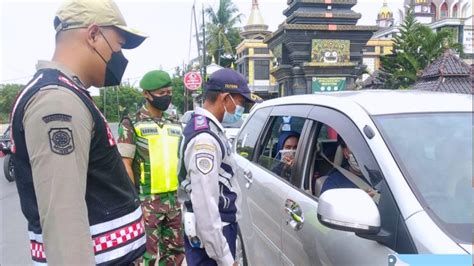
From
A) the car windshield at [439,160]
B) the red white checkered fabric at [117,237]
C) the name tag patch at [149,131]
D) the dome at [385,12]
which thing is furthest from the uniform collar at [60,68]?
the dome at [385,12]

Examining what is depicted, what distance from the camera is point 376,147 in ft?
6.31

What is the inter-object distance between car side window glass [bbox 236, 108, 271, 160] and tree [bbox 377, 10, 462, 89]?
2490 centimetres

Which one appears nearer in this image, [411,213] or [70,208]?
[70,208]

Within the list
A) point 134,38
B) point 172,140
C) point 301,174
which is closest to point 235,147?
point 172,140

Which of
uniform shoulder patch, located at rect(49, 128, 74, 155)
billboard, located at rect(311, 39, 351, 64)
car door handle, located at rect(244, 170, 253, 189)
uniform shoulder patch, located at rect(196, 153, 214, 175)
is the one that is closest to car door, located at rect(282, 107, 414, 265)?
uniform shoulder patch, located at rect(196, 153, 214, 175)

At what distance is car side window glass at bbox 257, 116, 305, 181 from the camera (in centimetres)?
298

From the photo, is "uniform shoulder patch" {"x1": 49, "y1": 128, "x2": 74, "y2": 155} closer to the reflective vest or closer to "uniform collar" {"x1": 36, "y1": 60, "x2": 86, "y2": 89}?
"uniform collar" {"x1": 36, "y1": 60, "x2": 86, "y2": 89}

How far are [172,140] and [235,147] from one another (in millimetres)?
994

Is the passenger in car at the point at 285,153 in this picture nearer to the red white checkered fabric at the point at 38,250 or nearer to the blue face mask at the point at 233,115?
the blue face mask at the point at 233,115

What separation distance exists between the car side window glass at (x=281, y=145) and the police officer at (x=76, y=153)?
1493 mm

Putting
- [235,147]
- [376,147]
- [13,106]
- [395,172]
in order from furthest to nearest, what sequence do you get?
1. [235,147]
2. [376,147]
3. [395,172]
4. [13,106]

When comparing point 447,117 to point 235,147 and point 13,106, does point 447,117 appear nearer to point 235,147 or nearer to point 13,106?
point 13,106

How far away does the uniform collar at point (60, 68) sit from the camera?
4.71ft

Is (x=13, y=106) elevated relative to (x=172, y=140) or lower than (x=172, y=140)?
elevated
